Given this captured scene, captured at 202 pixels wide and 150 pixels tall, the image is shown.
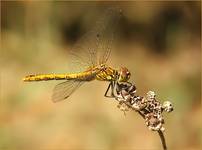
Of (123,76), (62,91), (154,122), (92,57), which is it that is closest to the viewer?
(154,122)

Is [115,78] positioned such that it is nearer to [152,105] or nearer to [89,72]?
[89,72]

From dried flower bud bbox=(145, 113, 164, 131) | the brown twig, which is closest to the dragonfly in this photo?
the brown twig

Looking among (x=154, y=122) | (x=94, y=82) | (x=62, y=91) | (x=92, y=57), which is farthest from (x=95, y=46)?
(x=94, y=82)

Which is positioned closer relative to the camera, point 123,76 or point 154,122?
point 154,122

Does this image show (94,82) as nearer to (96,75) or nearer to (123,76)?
(96,75)

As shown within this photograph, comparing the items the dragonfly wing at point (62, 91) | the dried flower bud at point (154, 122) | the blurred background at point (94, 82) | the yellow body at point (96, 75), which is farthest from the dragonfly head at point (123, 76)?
the blurred background at point (94, 82)

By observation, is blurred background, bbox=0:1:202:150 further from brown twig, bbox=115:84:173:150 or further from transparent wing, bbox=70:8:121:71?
brown twig, bbox=115:84:173:150

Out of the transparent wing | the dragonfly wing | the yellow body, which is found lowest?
the dragonfly wing
